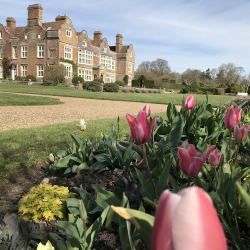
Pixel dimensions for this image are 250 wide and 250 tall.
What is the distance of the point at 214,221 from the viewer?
1.04 feet

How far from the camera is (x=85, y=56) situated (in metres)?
34.6

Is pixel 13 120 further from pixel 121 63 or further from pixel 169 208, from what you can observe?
pixel 121 63

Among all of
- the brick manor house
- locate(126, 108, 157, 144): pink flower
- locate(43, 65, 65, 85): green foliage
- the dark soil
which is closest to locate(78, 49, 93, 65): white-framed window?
the brick manor house

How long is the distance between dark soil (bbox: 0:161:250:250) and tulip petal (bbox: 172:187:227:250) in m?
1.15

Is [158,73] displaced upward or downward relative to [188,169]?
upward

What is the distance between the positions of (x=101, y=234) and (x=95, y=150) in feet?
4.39

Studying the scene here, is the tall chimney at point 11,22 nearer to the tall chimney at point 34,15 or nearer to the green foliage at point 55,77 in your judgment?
the tall chimney at point 34,15

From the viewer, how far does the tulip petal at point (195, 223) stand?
0.31 m

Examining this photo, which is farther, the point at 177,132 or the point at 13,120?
the point at 13,120

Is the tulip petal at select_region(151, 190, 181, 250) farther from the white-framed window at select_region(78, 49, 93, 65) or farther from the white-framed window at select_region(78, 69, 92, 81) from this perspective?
the white-framed window at select_region(78, 69, 92, 81)

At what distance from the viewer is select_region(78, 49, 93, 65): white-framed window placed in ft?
110

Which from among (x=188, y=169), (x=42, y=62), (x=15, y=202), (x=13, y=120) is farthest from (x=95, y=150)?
(x=42, y=62)

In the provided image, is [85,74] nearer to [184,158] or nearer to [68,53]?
[68,53]

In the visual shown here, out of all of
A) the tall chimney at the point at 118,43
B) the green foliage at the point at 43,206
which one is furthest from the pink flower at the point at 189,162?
the tall chimney at the point at 118,43
